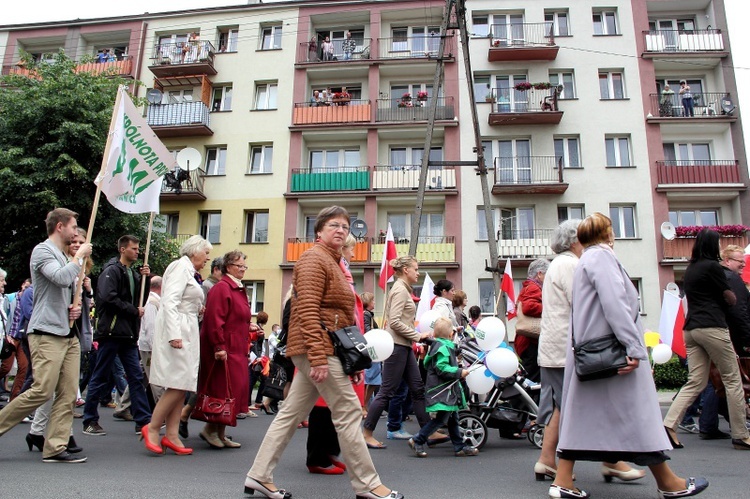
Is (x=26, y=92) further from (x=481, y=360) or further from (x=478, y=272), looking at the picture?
(x=481, y=360)

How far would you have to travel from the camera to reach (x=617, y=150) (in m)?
24.8

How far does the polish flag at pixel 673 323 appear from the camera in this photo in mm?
8734

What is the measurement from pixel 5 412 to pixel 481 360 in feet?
15.4

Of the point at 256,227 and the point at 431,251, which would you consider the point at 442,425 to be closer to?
the point at 431,251

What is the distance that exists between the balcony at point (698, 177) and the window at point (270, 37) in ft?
60.0

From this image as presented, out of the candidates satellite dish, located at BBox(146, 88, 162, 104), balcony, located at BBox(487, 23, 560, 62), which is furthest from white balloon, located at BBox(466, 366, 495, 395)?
satellite dish, located at BBox(146, 88, 162, 104)

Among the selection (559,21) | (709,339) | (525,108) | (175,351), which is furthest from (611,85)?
(175,351)

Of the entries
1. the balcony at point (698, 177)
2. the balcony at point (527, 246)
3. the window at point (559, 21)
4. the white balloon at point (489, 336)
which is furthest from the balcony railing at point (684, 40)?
the white balloon at point (489, 336)

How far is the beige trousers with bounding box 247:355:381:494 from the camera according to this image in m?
3.73

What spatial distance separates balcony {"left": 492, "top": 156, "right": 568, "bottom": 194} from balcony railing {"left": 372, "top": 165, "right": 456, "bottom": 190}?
2.01 metres

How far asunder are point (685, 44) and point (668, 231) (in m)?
9.10

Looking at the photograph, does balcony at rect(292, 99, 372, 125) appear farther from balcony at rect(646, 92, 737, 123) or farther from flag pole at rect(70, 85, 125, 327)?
flag pole at rect(70, 85, 125, 327)

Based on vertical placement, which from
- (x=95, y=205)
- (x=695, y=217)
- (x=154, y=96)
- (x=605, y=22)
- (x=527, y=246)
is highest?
(x=605, y=22)

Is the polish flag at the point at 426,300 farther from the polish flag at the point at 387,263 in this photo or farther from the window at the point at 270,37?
the window at the point at 270,37
